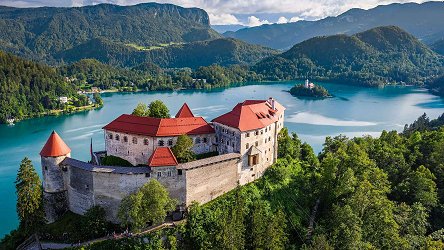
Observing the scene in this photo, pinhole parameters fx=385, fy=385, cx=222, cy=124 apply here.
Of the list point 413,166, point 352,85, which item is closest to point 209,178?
point 413,166

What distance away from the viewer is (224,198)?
41719 millimetres

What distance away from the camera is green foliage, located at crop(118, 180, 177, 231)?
116 ft

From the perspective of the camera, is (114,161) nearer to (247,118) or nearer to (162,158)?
(162,158)

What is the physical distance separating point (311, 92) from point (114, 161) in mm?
115930

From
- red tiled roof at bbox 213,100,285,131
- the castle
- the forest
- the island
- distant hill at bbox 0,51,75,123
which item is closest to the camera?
the forest

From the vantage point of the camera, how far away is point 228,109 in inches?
4572

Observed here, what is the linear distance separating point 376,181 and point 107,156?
32101 mm

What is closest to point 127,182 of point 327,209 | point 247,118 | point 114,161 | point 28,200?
point 114,161

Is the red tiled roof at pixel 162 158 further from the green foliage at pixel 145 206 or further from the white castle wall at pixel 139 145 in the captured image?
the white castle wall at pixel 139 145

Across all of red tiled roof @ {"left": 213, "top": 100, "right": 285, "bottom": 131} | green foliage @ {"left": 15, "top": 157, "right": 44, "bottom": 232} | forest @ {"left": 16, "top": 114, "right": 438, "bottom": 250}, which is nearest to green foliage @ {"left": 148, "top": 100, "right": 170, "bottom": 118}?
red tiled roof @ {"left": 213, "top": 100, "right": 285, "bottom": 131}

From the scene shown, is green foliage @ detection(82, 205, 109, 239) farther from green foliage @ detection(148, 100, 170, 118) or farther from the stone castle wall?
green foliage @ detection(148, 100, 170, 118)

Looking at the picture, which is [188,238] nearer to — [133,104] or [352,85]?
[133,104]

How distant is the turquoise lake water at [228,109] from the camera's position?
74988 millimetres

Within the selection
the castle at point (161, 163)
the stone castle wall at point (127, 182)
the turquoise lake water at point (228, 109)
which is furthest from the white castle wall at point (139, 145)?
the turquoise lake water at point (228, 109)
